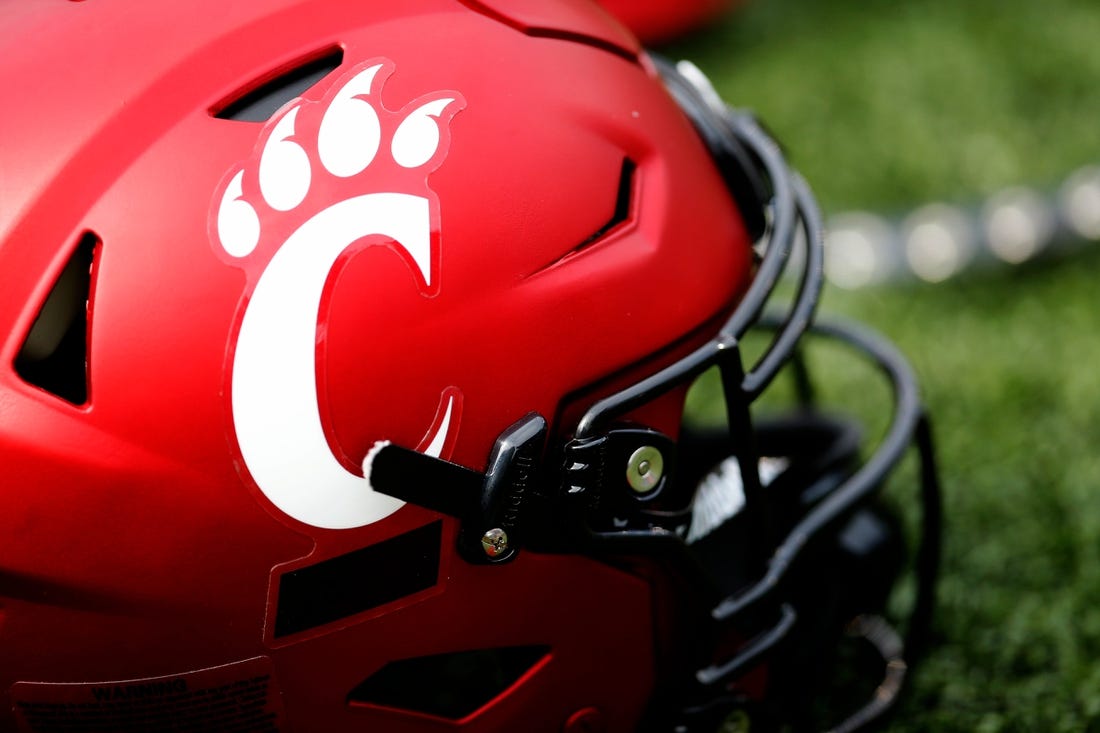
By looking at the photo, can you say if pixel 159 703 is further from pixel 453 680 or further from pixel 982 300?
pixel 982 300

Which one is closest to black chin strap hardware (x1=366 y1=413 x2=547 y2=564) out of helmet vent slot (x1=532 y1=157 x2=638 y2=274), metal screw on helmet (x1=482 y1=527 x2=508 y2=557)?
metal screw on helmet (x1=482 y1=527 x2=508 y2=557)

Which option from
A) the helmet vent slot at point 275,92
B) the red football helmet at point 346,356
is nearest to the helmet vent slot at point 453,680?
the red football helmet at point 346,356

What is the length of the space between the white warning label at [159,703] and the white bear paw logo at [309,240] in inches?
6.4

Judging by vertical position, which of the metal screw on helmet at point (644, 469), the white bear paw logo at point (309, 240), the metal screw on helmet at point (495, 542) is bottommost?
the metal screw on helmet at point (644, 469)

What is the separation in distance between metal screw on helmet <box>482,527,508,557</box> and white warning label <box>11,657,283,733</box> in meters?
0.21

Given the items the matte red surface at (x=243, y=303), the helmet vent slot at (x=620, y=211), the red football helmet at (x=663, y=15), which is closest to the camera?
the matte red surface at (x=243, y=303)

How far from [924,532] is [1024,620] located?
Result: 0.87ft

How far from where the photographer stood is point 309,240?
840 millimetres

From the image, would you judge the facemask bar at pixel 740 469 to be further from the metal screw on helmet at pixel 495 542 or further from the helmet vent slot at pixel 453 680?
the helmet vent slot at pixel 453 680

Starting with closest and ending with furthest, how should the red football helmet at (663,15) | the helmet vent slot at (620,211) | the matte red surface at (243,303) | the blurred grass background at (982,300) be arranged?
the matte red surface at (243,303), the helmet vent slot at (620,211), the blurred grass background at (982,300), the red football helmet at (663,15)

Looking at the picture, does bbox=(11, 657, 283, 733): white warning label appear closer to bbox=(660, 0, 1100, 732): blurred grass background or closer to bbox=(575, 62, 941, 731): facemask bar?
bbox=(575, 62, 941, 731): facemask bar

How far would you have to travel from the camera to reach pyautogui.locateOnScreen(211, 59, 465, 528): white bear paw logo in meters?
0.83

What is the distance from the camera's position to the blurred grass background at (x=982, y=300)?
1.40m

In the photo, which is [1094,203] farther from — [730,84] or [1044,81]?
[730,84]
